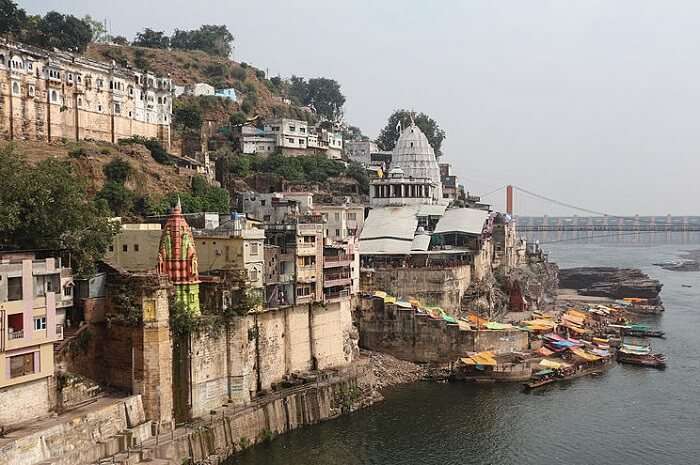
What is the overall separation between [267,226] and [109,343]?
10.8 m

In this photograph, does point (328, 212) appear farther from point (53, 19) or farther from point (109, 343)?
point (53, 19)

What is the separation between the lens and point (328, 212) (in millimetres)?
47219

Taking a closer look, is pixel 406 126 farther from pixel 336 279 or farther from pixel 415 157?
pixel 336 279

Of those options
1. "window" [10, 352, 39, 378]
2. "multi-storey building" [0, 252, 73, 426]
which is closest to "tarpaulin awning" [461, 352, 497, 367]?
"multi-storey building" [0, 252, 73, 426]

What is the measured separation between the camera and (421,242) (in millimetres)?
50656

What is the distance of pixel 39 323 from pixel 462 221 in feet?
118

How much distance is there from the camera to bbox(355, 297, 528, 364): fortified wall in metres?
38.7

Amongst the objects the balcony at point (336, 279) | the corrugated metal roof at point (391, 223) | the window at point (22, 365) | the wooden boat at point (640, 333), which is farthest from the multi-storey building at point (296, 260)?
the wooden boat at point (640, 333)

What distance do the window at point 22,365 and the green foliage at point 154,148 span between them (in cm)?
2665

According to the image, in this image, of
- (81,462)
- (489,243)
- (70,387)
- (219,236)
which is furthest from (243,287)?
(489,243)

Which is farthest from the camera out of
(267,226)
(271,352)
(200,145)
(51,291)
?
(200,145)

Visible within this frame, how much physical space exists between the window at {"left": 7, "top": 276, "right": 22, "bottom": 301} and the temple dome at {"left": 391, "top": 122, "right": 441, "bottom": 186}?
4586cm

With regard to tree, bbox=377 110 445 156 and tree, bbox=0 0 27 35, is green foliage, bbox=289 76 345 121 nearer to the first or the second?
tree, bbox=377 110 445 156

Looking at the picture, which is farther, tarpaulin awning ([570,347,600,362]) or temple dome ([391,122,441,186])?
temple dome ([391,122,441,186])
